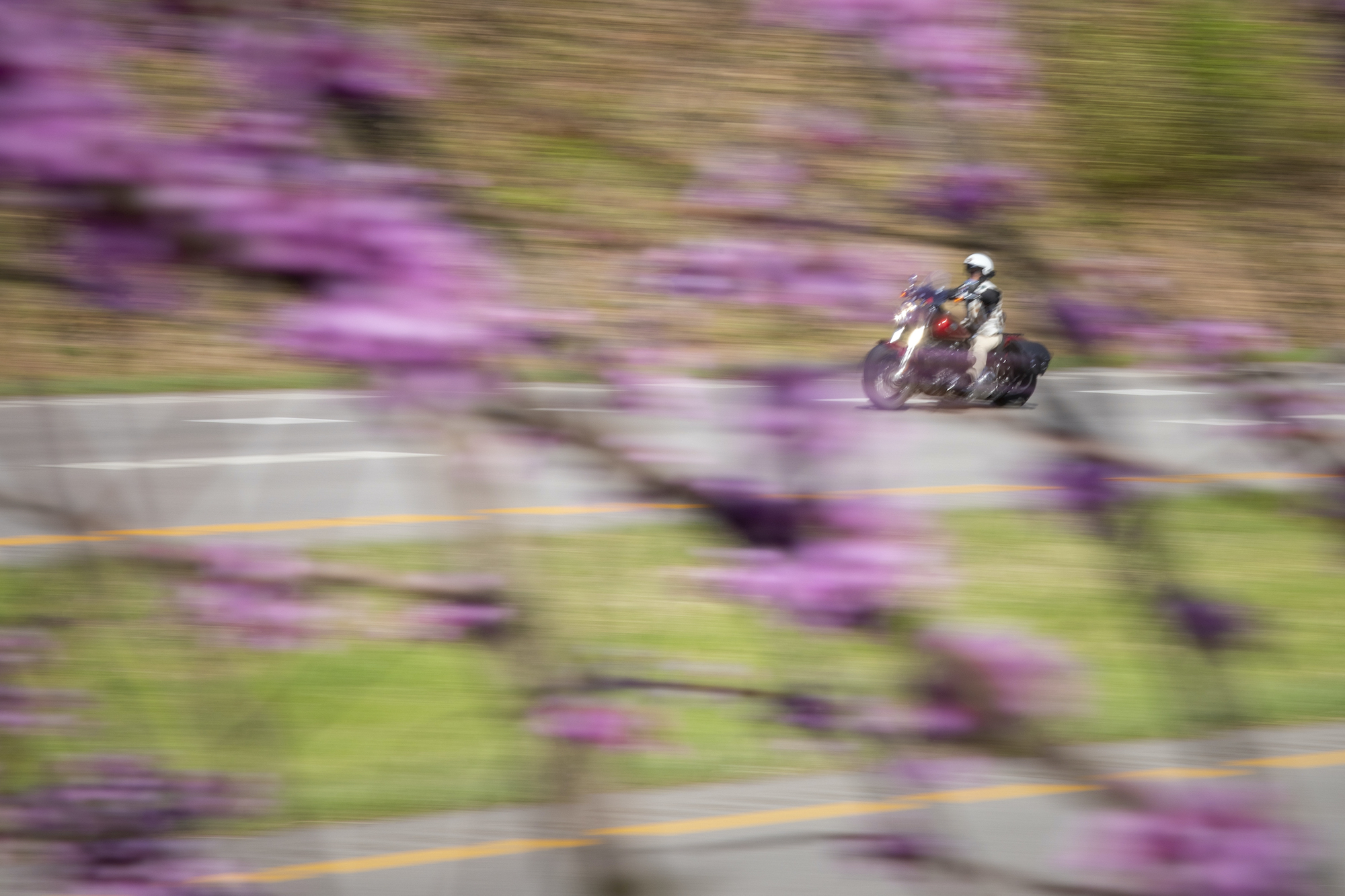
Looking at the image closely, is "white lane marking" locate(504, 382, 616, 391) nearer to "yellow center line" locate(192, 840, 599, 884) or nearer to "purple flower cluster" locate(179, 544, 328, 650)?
"purple flower cluster" locate(179, 544, 328, 650)

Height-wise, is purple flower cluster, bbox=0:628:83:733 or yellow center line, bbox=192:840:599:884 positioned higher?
purple flower cluster, bbox=0:628:83:733

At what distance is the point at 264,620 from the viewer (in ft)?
4.15

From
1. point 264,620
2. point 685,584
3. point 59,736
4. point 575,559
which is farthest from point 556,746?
point 575,559

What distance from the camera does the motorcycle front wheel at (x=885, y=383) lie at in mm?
1026

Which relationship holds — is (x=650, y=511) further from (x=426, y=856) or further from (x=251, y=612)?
(x=426, y=856)

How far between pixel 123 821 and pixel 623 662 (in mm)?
527

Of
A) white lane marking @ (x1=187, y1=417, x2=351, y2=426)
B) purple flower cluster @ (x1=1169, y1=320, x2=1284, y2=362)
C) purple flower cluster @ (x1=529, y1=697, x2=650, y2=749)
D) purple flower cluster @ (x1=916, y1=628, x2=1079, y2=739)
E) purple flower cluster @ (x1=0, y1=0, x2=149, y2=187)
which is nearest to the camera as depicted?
purple flower cluster @ (x1=0, y1=0, x2=149, y2=187)

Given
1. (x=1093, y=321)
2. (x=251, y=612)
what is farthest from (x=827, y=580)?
(x=251, y=612)

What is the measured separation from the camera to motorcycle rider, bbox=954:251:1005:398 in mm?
1195

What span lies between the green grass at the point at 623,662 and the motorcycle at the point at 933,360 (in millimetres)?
152

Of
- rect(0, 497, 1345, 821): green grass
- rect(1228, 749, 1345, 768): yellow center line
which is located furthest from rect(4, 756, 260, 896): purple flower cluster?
rect(1228, 749, 1345, 768): yellow center line

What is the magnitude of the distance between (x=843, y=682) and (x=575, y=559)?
4994mm

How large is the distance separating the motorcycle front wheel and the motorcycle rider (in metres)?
0.07

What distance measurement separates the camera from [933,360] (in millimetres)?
1198
